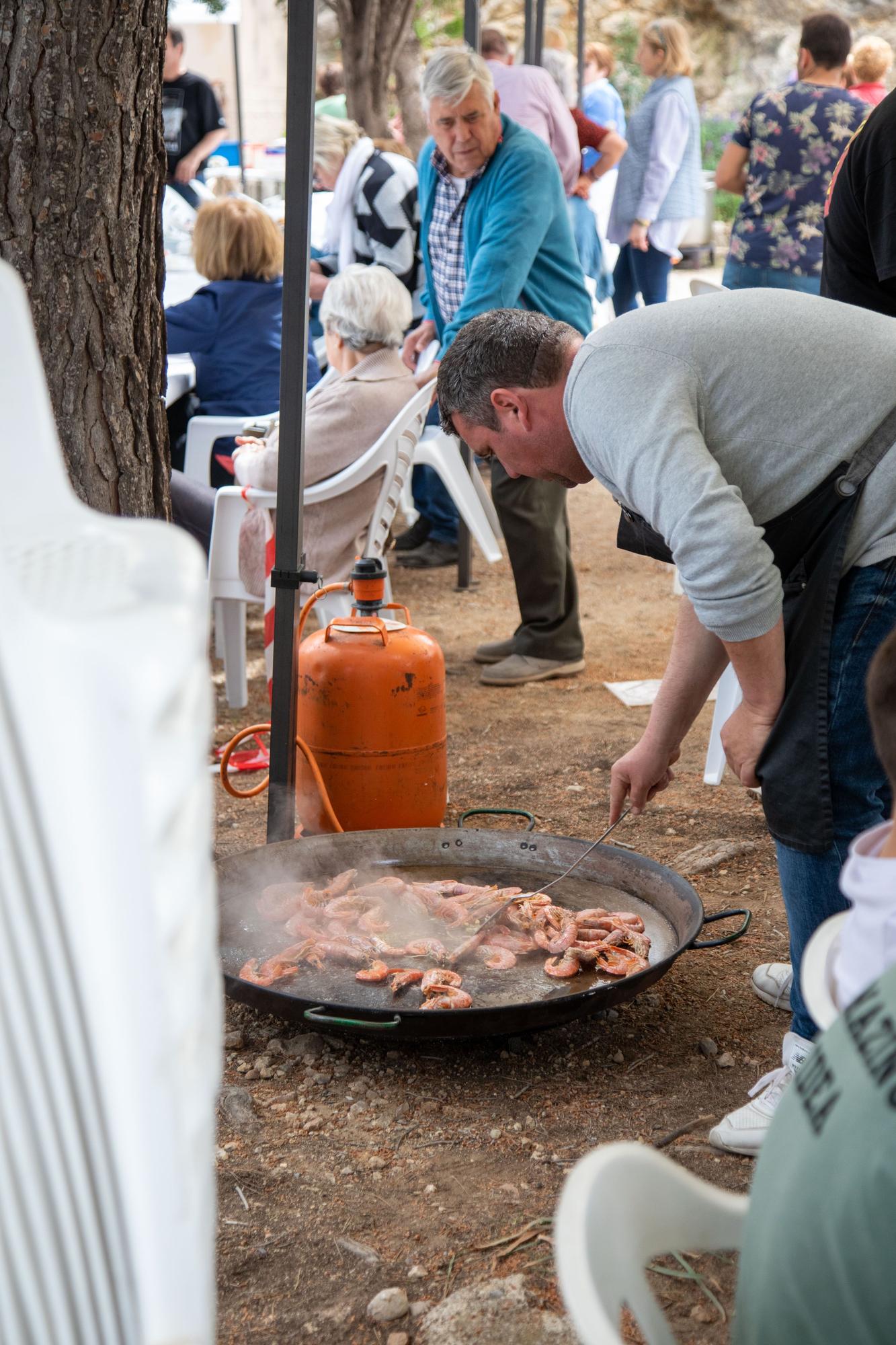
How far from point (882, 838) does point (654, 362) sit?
1107 millimetres

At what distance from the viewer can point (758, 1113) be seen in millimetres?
2406

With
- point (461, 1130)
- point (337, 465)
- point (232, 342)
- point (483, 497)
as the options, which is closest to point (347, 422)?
point (337, 465)

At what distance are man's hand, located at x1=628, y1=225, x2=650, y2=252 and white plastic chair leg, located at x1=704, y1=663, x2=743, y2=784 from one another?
525 centimetres

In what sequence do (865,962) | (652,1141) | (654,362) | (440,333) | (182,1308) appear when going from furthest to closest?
1. (440,333)
2. (652,1141)
3. (654,362)
4. (865,962)
5. (182,1308)

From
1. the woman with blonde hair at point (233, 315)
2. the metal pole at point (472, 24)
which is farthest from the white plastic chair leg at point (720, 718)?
the metal pole at point (472, 24)

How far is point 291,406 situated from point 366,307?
5.14ft

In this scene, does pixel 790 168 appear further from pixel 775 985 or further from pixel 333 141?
pixel 775 985

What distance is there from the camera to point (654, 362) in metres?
2.19

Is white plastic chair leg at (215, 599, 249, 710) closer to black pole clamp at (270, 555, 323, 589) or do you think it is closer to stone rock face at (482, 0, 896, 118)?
black pole clamp at (270, 555, 323, 589)

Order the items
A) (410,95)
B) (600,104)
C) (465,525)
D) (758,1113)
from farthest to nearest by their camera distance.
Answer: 1. (600,104)
2. (410,95)
3. (465,525)
4. (758,1113)

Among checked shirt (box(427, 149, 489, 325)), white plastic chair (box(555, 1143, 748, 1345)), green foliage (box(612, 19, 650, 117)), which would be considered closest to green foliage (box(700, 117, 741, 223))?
green foliage (box(612, 19, 650, 117))

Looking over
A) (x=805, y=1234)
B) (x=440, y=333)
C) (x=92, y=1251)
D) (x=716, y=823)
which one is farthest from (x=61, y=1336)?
(x=440, y=333)

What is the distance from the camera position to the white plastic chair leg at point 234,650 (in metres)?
4.83

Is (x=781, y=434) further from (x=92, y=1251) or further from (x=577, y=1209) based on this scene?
(x=92, y=1251)
